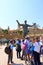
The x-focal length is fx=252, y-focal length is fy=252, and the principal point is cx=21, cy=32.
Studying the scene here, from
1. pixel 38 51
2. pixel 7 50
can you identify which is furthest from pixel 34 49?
pixel 7 50

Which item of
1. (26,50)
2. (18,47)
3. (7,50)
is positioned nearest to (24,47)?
(26,50)

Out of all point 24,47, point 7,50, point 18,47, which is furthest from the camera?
point 18,47

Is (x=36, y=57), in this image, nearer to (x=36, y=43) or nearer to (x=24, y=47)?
(x=36, y=43)

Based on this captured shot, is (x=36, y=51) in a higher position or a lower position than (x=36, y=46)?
lower

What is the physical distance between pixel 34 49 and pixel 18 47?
18.2 feet

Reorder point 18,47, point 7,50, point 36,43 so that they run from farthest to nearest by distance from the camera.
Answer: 1. point 18,47
2. point 7,50
3. point 36,43

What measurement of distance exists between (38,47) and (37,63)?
0.85 metres

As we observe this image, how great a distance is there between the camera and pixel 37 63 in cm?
1202

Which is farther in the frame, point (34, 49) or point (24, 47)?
point (24, 47)

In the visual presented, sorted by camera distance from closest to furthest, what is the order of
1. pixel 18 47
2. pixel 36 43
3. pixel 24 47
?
pixel 36 43, pixel 24 47, pixel 18 47

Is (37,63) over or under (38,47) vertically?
under

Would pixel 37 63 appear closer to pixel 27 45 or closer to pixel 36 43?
pixel 36 43

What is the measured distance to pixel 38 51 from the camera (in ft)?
38.5

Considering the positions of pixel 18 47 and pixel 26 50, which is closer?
pixel 26 50
